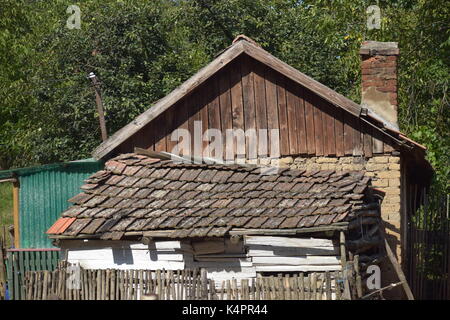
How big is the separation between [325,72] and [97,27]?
6896mm

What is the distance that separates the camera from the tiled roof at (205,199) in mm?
10766

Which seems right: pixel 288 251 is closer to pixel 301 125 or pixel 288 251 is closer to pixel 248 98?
pixel 301 125

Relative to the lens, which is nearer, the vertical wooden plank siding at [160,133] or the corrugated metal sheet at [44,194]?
the vertical wooden plank siding at [160,133]

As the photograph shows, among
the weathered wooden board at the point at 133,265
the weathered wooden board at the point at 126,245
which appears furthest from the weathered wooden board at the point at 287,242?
the weathered wooden board at the point at 133,265

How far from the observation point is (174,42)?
24.6 metres

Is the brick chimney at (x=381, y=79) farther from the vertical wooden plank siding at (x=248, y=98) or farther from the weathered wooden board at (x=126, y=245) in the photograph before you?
the weathered wooden board at (x=126, y=245)

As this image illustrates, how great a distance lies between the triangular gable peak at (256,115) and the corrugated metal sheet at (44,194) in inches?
87.2

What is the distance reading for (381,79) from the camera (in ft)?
47.4

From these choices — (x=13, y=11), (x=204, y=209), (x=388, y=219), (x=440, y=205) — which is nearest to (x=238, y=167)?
(x=204, y=209)

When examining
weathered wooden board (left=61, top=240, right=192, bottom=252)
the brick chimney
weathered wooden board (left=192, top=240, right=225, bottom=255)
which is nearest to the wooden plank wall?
the brick chimney

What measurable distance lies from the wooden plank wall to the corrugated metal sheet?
2.28 meters

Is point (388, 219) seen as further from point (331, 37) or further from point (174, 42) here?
point (174, 42)

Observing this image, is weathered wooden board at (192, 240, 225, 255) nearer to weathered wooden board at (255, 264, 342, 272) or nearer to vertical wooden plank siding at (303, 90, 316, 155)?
weathered wooden board at (255, 264, 342, 272)

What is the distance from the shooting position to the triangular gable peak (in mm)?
13078
